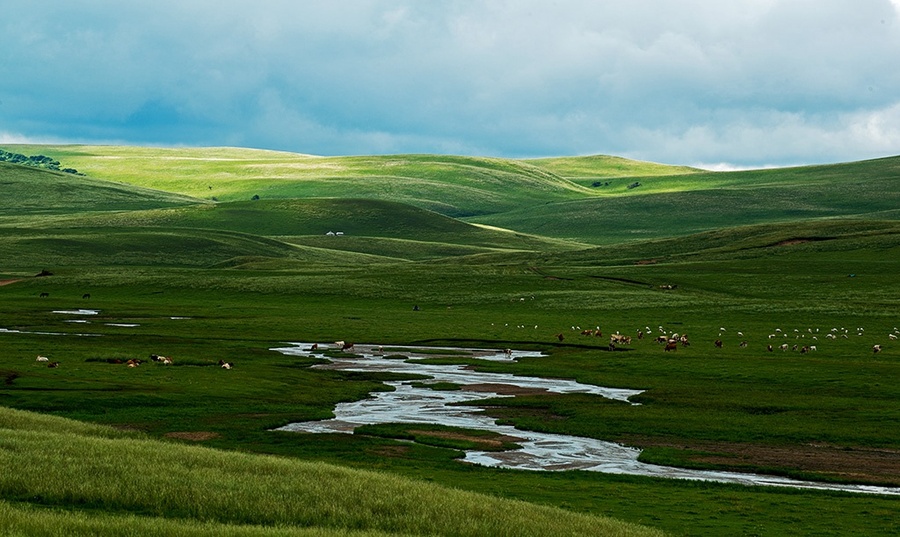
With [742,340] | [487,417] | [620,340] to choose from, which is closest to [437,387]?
[487,417]

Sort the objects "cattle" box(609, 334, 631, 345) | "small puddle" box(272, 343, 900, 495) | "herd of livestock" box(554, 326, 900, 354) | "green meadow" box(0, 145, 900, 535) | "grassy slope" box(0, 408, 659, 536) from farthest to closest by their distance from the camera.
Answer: "cattle" box(609, 334, 631, 345), "herd of livestock" box(554, 326, 900, 354), "small puddle" box(272, 343, 900, 495), "green meadow" box(0, 145, 900, 535), "grassy slope" box(0, 408, 659, 536)

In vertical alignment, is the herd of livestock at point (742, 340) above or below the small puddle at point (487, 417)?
above

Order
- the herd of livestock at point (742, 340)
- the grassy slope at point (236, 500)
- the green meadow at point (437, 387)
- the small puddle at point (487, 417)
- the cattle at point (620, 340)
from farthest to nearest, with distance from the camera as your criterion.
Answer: the cattle at point (620, 340)
the herd of livestock at point (742, 340)
the small puddle at point (487, 417)
the green meadow at point (437, 387)
the grassy slope at point (236, 500)

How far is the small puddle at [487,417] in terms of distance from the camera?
3853 centimetres

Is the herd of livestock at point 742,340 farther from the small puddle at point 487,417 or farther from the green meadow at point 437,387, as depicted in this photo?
the small puddle at point 487,417

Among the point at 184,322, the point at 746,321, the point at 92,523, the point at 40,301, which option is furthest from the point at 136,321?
the point at 92,523

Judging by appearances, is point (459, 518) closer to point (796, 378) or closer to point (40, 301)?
Answer: point (796, 378)

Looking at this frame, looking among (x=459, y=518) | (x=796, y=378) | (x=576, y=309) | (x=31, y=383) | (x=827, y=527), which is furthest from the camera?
(x=576, y=309)

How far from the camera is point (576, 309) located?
118 meters

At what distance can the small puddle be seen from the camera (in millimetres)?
38531

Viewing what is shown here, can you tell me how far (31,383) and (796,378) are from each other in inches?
1689

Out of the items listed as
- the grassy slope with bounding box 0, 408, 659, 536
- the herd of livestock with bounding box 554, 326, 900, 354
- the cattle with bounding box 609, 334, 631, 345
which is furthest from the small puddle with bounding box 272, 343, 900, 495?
the grassy slope with bounding box 0, 408, 659, 536

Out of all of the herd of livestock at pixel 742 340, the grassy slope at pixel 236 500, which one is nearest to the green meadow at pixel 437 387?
the grassy slope at pixel 236 500

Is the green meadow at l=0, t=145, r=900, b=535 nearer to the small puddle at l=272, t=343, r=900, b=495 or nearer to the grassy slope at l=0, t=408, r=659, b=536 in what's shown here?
the grassy slope at l=0, t=408, r=659, b=536
